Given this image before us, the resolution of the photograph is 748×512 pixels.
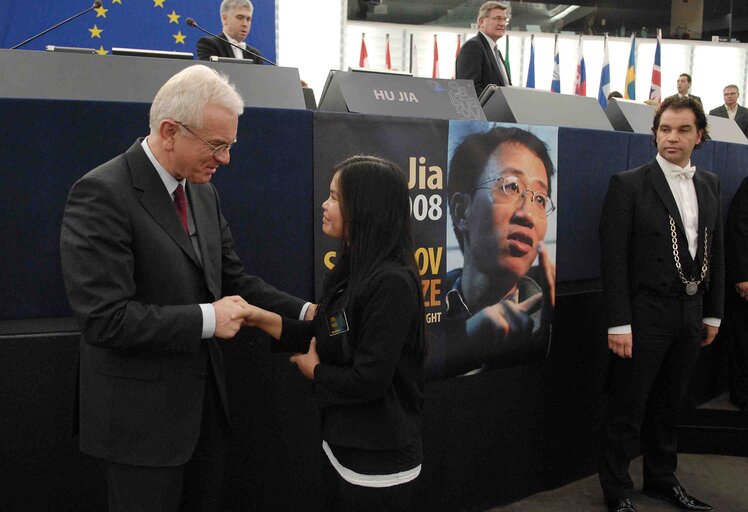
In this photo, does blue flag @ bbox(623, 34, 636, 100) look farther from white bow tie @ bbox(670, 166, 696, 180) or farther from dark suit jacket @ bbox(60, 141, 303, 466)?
dark suit jacket @ bbox(60, 141, 303, 466)

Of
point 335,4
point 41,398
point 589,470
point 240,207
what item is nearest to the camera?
point 41,398

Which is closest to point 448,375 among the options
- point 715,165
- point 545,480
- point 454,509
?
point 454,509

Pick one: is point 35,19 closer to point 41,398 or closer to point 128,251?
point 41,398

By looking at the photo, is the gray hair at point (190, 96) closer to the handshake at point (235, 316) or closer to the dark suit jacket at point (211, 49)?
the handshake at point (235, 316)

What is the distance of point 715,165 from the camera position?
3660 millimetres

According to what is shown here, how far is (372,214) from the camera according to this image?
1.46 meters

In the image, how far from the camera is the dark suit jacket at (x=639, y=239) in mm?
2652

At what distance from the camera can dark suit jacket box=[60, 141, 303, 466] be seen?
1366 mm

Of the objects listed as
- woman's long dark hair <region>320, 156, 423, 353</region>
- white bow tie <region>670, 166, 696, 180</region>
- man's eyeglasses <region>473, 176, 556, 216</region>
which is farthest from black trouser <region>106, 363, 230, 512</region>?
white bow tie <region>670, 166, 696, 180</region>

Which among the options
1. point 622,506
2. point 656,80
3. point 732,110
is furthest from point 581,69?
point 622,506

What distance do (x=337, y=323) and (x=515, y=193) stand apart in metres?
1.35

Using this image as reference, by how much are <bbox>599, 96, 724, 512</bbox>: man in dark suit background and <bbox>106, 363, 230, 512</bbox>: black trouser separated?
1673mm

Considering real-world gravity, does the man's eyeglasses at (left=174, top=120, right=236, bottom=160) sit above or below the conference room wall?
below

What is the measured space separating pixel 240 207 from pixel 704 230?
192 centimetres
